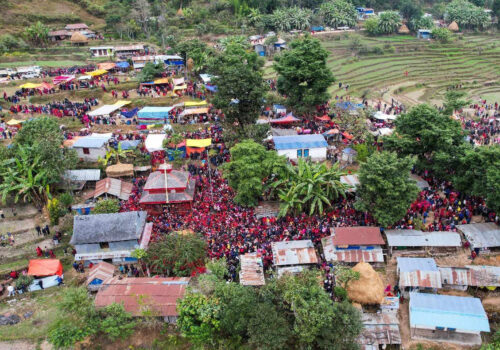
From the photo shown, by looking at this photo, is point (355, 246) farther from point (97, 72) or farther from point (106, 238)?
point (97, 72)

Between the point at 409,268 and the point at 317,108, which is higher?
the point at 317,108

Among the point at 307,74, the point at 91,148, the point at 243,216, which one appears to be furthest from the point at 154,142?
the point at 307,74

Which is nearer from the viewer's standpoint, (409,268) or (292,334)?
(292,334)

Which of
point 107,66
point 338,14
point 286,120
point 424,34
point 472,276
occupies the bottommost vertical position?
point 472,276

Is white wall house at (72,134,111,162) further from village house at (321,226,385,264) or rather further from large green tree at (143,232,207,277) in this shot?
village house at (321,226,385,264)

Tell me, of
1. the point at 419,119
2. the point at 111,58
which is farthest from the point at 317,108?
the point at 111,58

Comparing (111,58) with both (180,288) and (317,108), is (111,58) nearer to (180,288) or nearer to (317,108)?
(317,108)

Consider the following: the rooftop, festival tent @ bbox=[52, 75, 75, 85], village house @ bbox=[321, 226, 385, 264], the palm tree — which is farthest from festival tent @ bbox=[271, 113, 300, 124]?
festival tent @ bbox=[52, 75, 75, 85]
